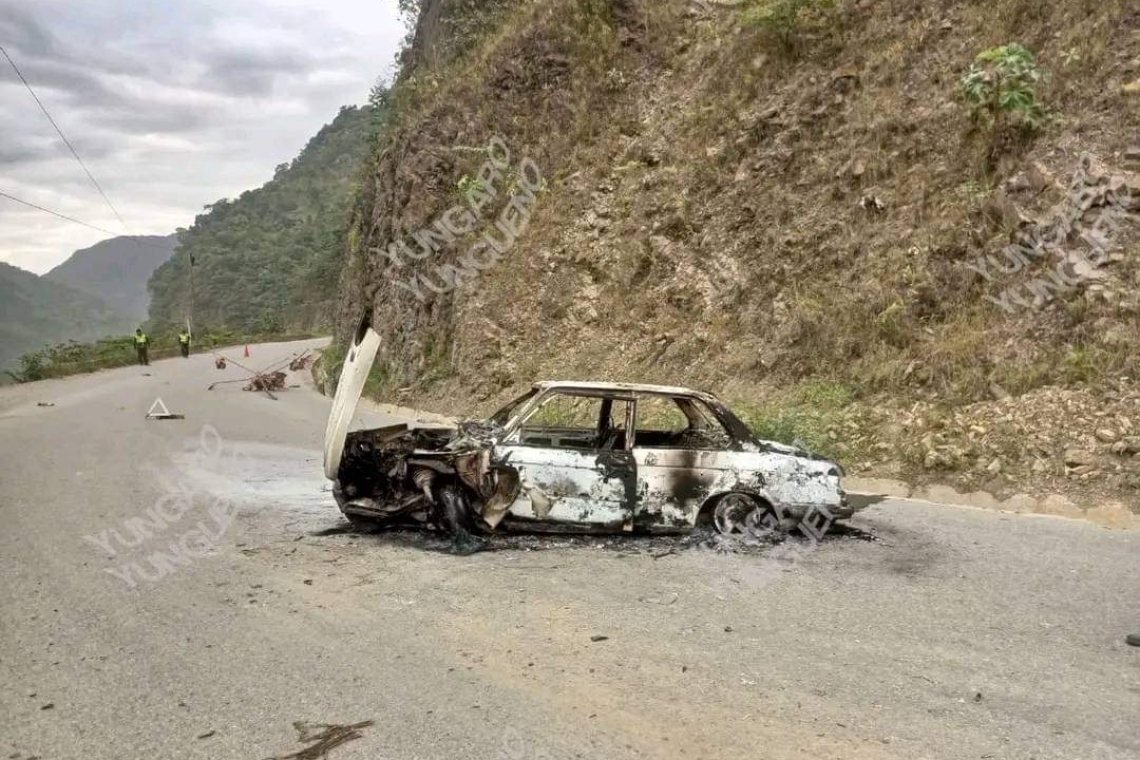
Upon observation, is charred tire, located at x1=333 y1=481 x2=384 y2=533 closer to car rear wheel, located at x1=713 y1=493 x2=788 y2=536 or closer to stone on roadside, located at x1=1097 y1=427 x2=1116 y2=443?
car rear wheel, located at x1=713 y1=493 x2=788 y2=536

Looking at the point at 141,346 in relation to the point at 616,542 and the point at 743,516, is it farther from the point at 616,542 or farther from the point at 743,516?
the point at 743,516

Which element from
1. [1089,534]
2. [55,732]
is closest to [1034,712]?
[1089,534]

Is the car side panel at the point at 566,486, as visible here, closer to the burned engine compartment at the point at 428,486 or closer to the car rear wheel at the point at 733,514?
the burned engine compartment at the point at 428,486

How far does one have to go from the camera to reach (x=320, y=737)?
3344 mm

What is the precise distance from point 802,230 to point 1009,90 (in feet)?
11.3

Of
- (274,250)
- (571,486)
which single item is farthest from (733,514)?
(274,250)

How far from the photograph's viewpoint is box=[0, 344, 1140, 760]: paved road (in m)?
3.39

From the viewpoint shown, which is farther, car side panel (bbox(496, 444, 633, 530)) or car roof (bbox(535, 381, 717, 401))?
car roof (bbox(535, 381, 717, 401))

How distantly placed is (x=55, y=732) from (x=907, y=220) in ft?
38.4

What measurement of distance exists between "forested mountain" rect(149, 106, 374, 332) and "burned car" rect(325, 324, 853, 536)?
169ft

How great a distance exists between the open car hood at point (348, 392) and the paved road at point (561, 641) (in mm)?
767

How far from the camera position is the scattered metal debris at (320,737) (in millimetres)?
3201

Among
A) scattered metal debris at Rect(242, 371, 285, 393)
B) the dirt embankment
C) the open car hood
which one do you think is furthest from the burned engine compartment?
scattered metal debris at Rect(242, 371, 285, 393)

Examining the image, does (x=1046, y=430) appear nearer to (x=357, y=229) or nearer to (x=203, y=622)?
(x=203, y=622)
